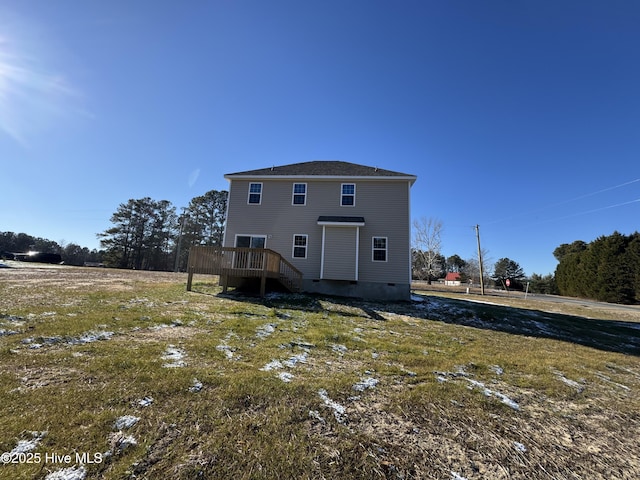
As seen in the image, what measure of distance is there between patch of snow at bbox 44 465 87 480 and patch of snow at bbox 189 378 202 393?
124cm

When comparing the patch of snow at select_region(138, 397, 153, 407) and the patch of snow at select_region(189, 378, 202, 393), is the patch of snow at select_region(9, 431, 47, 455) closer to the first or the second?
the patch of snow at select_region(138, 397, 153, 407)

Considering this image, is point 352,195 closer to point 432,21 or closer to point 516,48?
point 432,21

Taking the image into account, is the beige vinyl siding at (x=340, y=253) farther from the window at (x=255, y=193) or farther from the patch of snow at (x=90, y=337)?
→ the patch of snow at (x=90, y=337)

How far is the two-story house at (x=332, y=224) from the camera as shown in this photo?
534 inches

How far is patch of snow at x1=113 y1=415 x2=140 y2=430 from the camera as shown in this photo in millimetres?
2416

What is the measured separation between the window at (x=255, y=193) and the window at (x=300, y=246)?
9.47 ft

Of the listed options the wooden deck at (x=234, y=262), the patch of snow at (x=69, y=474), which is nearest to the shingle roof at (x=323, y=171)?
the wooden deck at (x=234, y=262)

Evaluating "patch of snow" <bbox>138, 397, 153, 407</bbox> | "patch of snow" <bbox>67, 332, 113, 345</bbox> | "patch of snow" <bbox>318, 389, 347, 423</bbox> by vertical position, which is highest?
"patch of snow" <bbox>67, 332, 113, 345</bbox>

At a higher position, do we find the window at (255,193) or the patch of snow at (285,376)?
the window at (255,193)

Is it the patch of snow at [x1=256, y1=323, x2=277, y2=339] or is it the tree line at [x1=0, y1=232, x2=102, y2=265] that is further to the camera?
the tree line at [x1=0, y1=232, x2=102, y2=265]

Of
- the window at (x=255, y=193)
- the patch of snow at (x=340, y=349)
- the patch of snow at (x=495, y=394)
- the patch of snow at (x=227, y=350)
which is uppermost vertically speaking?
the window at (x=255, y=193)

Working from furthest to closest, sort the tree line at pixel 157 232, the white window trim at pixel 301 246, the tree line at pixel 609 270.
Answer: the tree line at pixel 157 232 → the tree line at pixel 609 270 → the white window trim at pixel 301 246

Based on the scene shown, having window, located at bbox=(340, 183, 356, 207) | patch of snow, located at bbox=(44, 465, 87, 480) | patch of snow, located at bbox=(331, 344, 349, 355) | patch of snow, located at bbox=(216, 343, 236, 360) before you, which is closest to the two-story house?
window, located at bbox=(340, 183, 356, 207)

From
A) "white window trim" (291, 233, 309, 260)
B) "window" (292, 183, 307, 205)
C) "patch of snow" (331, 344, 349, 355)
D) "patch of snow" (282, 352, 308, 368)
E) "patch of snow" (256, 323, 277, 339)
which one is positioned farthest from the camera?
"window" (292, 183, 307, 205)
